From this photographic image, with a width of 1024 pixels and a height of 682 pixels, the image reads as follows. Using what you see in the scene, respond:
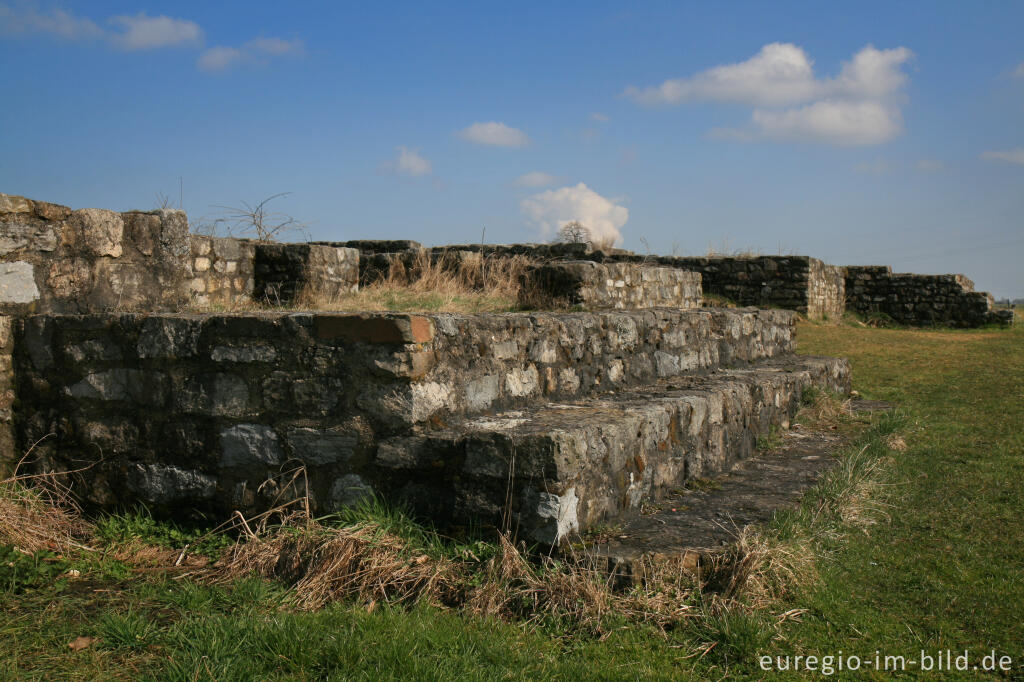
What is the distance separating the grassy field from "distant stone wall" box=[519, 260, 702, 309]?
2992 mm

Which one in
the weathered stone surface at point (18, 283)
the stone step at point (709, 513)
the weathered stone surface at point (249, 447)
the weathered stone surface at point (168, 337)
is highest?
the weathered stone surface at point (18, 283)

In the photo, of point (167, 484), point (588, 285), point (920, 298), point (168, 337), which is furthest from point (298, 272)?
point (920, 298)

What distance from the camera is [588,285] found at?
678 centimetres

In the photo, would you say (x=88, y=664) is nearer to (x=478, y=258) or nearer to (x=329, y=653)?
(x=329, y=653)

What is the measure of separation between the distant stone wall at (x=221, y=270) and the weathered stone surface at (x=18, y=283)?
89.7 inches

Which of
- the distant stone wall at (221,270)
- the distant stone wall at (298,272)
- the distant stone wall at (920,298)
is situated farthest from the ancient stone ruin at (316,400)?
the distant stone wall at (920,298)

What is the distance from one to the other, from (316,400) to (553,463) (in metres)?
1.15

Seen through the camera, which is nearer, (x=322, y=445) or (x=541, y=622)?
(x=541, y=622)

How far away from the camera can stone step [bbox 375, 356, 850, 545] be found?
3119 mm

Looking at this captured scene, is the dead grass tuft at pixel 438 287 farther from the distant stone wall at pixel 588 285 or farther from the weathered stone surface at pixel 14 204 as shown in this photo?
the weathered stone surface at pixel 14 204

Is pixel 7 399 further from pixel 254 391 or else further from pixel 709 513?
pixel 709 513

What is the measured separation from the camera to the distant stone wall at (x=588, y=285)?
6.71 m

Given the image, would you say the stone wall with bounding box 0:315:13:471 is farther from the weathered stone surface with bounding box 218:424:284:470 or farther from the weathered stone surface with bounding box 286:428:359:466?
the weathered stone surface with bounding box 286:428:359:466

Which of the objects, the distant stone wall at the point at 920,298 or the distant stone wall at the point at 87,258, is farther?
the distant stone wall at the point at 920,298
